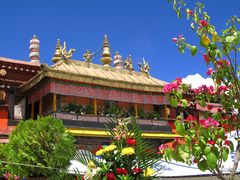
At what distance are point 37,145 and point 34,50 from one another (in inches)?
395

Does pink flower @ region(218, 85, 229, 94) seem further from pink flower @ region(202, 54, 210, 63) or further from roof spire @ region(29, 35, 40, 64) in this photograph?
roof spire @ region(29, 35, 40, 64)

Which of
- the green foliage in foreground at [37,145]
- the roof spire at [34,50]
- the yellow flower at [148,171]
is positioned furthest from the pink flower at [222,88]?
the roof spire at [34,50]

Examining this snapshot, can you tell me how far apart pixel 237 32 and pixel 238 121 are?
3.55 feet

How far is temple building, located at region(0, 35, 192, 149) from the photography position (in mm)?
14320

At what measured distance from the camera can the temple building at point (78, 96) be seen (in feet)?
47.0

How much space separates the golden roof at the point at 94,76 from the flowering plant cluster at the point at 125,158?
31.8 ft

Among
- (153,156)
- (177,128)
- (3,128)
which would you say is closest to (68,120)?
(3,128)

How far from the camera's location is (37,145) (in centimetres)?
975

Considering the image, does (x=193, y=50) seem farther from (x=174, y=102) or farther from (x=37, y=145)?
(x=37, y=145)

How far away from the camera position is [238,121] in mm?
4363

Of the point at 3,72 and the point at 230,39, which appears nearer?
the point at 230,39

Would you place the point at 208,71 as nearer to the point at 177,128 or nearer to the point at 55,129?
the point at 177,128

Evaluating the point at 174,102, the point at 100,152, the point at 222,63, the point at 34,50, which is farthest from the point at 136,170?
the point at 34,50

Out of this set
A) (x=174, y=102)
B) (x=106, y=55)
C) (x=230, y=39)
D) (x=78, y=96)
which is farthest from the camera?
(x=106, y=55)
